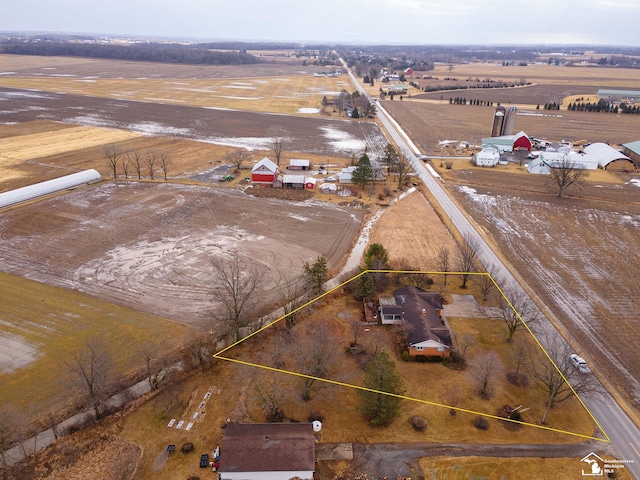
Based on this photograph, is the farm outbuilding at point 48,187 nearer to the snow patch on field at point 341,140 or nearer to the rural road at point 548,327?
the snow patch on field at point 341,140

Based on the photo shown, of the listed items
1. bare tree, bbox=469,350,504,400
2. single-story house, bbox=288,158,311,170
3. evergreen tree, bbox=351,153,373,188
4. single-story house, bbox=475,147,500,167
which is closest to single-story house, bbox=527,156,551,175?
single-story house, bbox=475,147,500,167

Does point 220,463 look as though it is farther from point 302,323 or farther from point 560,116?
point 560,116

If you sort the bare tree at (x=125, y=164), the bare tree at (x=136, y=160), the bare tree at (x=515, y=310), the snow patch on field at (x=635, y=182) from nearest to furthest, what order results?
1. the bare tree at (x=515, y=310)
2. the bare tree at (x=125, y=164)
3. the bare tree at (x=136, y=160)
4. the snow patch on field at (x=635, y=182)

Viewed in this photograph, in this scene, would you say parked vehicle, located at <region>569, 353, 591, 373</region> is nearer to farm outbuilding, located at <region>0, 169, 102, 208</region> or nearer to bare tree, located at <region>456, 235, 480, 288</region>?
bare tree, located at <region>456, 235, 480, 288</region>

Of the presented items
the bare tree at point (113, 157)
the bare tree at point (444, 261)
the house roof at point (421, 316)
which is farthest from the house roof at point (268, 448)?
the bare tree at point (113, 157)

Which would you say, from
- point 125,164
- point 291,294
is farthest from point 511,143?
point 125,164

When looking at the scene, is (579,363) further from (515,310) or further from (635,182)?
(635,182)
